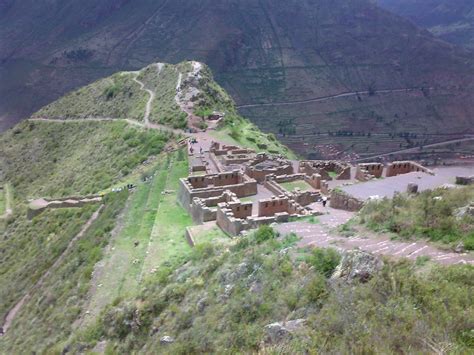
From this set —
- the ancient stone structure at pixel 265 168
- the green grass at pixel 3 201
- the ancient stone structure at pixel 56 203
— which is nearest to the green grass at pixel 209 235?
the ancient stone structure at pixel 265 168

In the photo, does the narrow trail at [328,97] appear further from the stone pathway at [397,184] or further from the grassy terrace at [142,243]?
the stone pathway at [397,184]

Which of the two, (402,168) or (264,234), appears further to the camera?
(402,168)

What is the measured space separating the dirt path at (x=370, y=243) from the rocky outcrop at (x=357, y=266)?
0.68 metres

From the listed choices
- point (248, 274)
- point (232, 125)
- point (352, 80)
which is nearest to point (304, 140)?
point (352, 80)

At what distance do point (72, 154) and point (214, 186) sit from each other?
33.8 m

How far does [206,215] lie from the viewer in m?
24.0

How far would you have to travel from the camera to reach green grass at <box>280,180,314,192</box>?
29312 millimetres

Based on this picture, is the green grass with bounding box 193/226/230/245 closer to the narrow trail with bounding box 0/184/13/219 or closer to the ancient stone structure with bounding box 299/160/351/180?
the ancient stone structure with bounding box 299/160/351/180

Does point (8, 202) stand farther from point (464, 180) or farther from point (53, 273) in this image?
point (464, 180)

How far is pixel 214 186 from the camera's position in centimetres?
2902

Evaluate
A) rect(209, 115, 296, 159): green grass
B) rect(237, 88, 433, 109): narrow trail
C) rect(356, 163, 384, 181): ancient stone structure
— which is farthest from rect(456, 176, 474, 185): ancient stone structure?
rect(237, 88, 433, 109): narrow trail

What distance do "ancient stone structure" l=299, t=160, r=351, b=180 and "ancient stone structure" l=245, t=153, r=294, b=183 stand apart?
1142 millimetres

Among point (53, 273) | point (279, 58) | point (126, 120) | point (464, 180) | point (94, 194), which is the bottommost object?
point (53, 273)

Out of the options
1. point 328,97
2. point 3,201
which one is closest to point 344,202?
point 3,201
